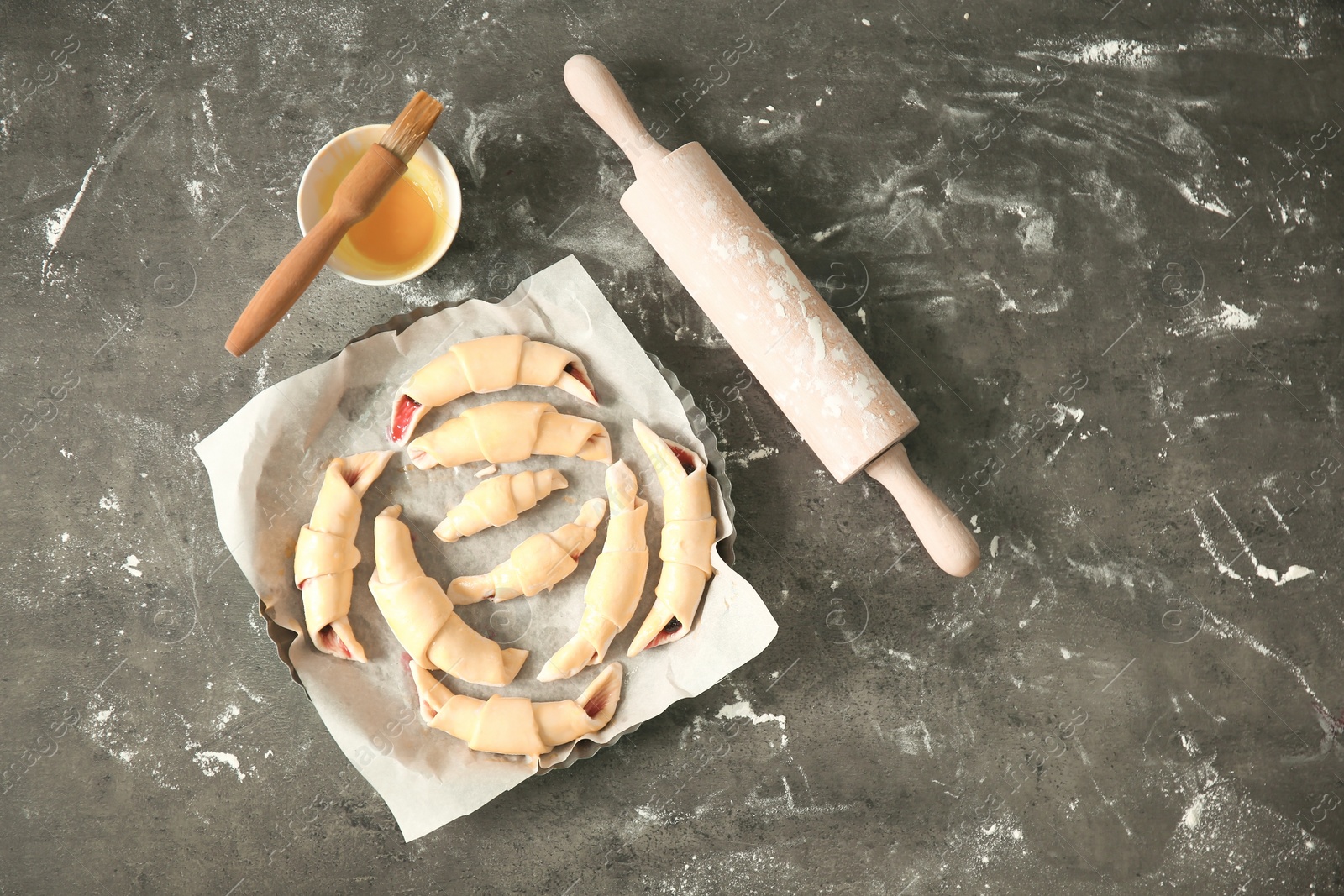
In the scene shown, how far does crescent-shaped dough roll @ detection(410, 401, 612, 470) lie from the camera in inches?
65.9

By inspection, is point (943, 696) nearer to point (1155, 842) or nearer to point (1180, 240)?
point (1155, 842)

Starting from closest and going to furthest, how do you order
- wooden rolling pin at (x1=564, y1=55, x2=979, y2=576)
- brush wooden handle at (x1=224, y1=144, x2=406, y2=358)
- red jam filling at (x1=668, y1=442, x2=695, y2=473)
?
brush wooden handle at (x1=224, y1=144, x2=406, y2=358) → wooden rolling pin at (x1=564, y1=55, x2=979, y2=576) → red jam filling at (x1=668, y1=442, x2=695, y2=473)

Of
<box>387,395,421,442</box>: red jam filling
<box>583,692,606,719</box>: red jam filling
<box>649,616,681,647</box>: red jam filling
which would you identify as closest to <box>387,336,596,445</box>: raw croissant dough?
<box>387,395,421,442</box>: red jam filling

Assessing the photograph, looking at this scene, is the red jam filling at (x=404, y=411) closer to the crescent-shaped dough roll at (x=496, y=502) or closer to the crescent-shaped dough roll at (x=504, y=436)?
the crescent-shaped dough roll at (x=504, y=436)

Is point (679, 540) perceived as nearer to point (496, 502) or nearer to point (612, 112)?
point (496, 502)

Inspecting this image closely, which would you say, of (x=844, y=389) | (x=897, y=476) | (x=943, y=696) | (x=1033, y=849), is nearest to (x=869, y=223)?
(x=844, y=389)

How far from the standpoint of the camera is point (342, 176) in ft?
5.50

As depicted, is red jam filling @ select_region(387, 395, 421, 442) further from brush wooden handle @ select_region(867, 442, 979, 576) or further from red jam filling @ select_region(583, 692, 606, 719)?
brush wooden handle @ select_region(867, 442, 979, 576)

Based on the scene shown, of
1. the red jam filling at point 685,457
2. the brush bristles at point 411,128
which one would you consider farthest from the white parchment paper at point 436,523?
the brush bristles at point 411,128

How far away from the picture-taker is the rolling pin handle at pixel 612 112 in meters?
1.63

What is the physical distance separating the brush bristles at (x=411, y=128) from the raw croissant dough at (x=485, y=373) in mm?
395

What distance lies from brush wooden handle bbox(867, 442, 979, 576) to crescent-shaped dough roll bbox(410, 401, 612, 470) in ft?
2.00

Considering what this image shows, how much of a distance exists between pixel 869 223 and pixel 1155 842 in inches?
60.9

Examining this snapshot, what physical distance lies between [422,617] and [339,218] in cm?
80
